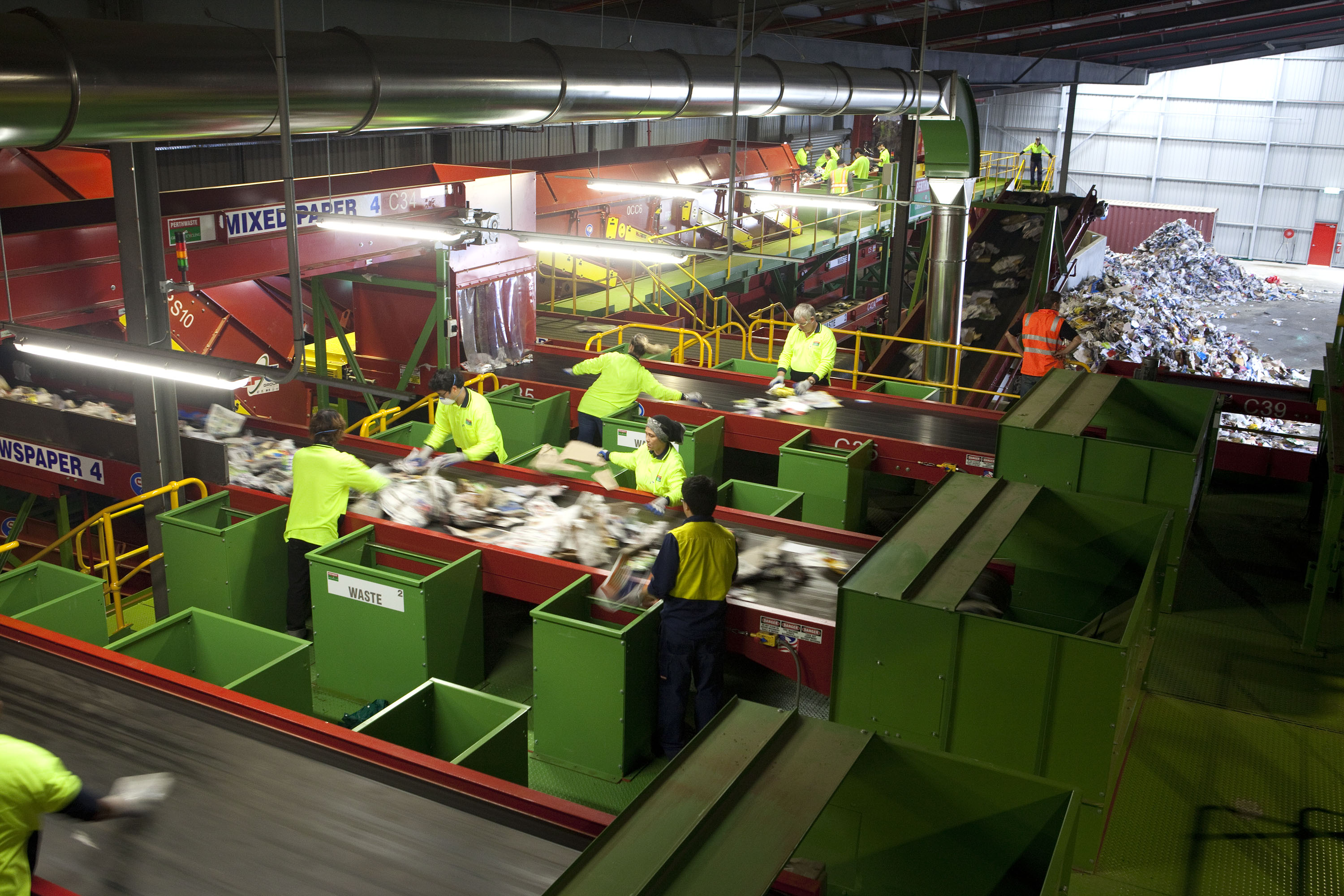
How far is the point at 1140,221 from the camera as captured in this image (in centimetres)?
3250

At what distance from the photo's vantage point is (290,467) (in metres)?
8.05

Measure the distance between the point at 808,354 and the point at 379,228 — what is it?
4618 mm

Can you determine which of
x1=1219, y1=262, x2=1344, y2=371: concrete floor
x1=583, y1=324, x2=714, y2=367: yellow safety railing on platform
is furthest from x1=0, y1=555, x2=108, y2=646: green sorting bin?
x1=1219, y1=262, x2=1344, y2=371: concrete floor

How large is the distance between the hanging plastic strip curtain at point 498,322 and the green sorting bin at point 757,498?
4.03m

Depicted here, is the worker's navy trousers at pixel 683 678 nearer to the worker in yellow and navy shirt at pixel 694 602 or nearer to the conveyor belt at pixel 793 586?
the worker in yellow and navy shirt at pixel 694 602

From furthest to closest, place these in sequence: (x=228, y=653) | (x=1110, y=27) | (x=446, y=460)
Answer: (x=1110, y=27) → (x=446, y=460) → (x=228, y=653)

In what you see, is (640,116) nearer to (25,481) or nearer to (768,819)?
(25,481)

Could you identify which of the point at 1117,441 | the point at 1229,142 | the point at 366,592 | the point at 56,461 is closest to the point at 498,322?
the point at 56,461

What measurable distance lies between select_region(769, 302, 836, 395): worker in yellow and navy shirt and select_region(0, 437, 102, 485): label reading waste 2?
20.1 feet

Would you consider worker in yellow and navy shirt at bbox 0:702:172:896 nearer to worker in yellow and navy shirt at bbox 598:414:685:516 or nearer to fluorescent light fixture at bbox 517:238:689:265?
worker in yellow and navy shirt at bbox 598:414:685:516

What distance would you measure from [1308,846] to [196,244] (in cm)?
809

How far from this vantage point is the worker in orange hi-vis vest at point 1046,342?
35.6 feet

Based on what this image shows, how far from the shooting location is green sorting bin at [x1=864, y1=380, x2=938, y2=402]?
11.0 m

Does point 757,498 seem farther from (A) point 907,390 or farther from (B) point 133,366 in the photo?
(B) point 133,366
